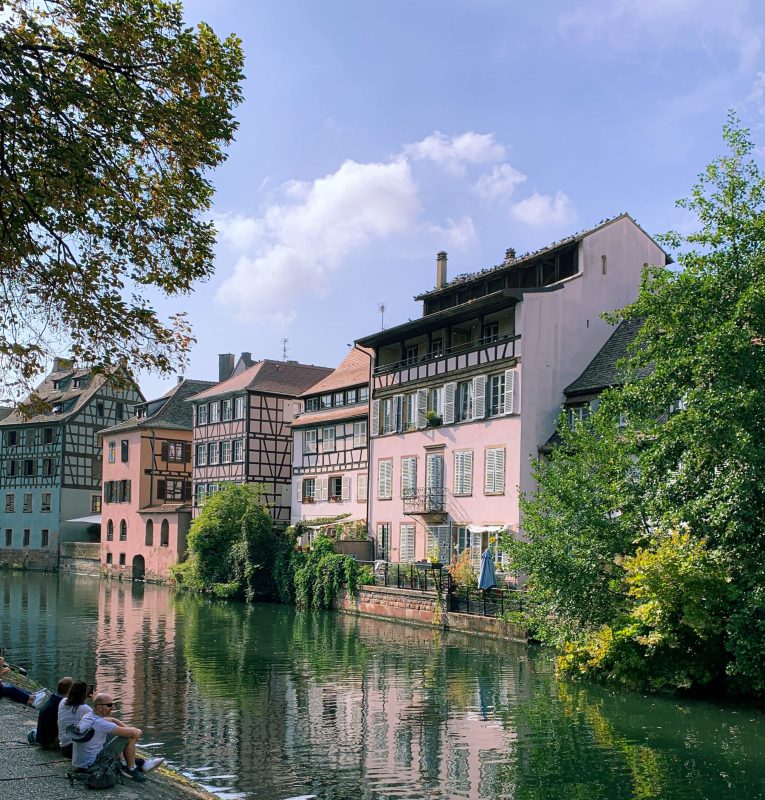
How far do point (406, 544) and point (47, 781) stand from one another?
30.3 m

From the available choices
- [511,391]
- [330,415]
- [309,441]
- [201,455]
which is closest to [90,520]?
→ [201,455]

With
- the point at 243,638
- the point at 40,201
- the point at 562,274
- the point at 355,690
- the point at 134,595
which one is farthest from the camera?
the point at 134,595

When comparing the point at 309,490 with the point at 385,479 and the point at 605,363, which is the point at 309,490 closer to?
the point at 385,479

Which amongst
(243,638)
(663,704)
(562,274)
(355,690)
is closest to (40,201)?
(355,690)

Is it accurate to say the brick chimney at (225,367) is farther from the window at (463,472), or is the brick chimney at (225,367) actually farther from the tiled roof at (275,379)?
the window at (463,472)

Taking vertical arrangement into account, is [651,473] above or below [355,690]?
above

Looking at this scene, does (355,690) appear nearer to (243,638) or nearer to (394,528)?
(243,638)

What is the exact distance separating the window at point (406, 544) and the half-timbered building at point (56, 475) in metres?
30.9

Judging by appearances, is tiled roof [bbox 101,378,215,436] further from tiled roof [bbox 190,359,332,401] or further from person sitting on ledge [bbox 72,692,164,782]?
person sitting on ledge [bbox 72,692,164,782]

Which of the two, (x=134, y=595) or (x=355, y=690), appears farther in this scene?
(x=134, y=595)

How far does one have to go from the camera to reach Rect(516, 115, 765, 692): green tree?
1873 cm

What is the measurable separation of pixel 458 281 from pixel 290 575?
14.3 metres

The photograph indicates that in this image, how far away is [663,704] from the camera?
63.1 ft

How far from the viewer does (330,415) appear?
47219 millimetres
